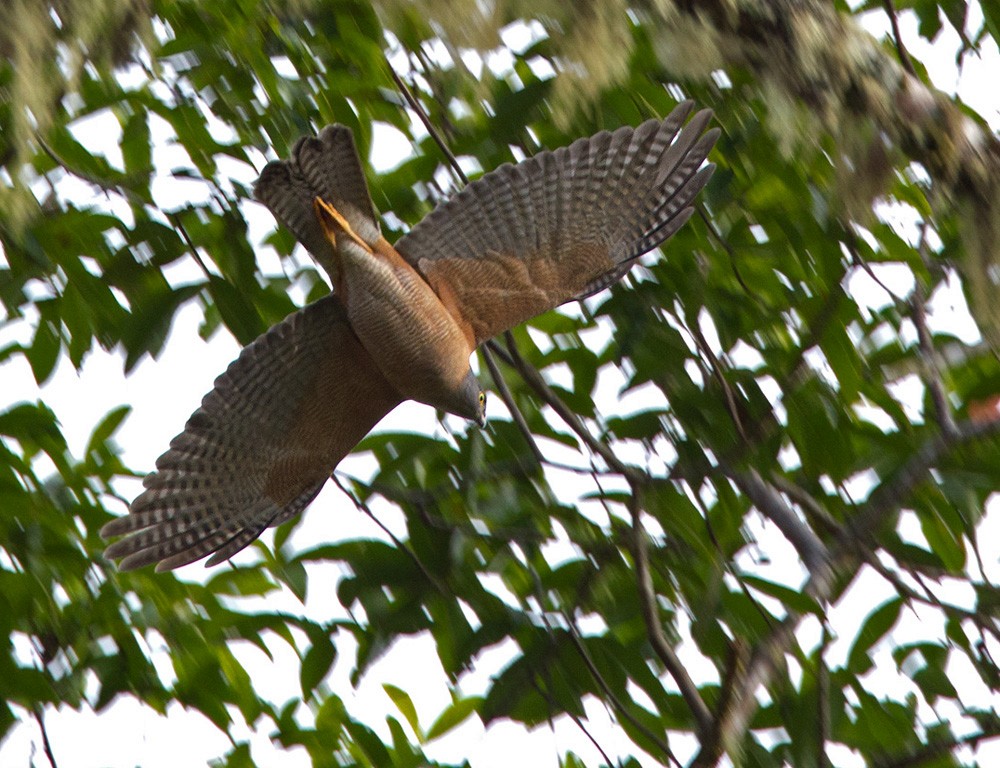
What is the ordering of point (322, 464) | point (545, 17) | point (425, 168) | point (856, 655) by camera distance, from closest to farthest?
1. point (545, 17)
2. point (856, 655)
3. point (425, 168)
4. point (322, 464)

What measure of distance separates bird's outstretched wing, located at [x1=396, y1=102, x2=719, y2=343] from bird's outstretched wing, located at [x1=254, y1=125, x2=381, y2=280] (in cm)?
18

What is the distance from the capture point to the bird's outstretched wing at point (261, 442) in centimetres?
397

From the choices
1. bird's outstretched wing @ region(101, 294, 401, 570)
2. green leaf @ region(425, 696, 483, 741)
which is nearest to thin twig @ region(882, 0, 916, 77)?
bird's outstretched wing @ region(101, 294, 401, 570)

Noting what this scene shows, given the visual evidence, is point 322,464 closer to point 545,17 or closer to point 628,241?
point 628,241

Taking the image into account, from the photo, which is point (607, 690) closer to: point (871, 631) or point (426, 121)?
point (871, 631)

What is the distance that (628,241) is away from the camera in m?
3.84

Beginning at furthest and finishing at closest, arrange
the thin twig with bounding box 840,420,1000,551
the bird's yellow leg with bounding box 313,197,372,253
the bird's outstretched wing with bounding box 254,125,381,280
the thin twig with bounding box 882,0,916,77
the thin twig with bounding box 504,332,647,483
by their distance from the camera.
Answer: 1. the bird's yellow leg with bounding box 313,197,372,253
2. the bird's outstretched wing with bounding box 254,125,381,280
3. the thin twig with bounding box 504,332,647,483
4. the thin twig with bounding box 840,420,1000,551
5. the thin twig with bounding box 882,0,916,77

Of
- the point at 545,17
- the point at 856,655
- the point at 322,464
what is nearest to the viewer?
the point at 545,17

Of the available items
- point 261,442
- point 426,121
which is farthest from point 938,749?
A: point 261,442

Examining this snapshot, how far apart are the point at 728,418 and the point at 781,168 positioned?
0.70 m

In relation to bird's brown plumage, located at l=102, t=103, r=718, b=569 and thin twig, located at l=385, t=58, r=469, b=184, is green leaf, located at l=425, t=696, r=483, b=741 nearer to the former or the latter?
bird's brown plumage, located at l=102, t=103, r=718, b=569

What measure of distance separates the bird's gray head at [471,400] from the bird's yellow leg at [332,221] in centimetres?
47

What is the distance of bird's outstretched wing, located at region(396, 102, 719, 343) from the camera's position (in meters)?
3.72

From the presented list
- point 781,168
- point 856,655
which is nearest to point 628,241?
point 781,168
